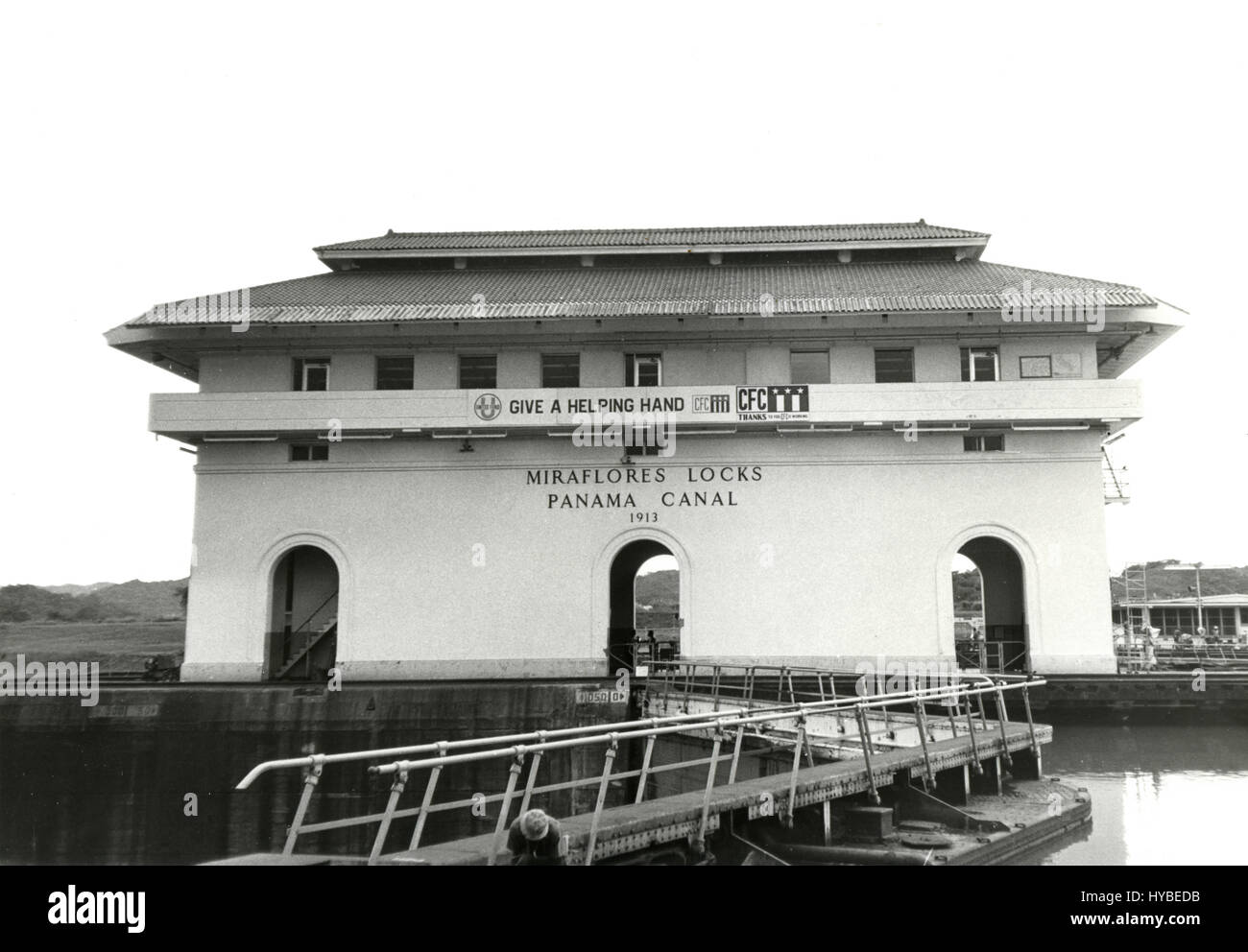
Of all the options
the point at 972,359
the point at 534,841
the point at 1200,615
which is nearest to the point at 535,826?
the point at 534,841

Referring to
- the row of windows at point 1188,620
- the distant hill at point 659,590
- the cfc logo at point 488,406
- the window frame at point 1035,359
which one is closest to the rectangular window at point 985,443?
the window frame at point 1035,359

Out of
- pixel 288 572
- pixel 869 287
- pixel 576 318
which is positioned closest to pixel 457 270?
pixel 576 318

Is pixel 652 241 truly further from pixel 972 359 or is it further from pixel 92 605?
pixel 92 605

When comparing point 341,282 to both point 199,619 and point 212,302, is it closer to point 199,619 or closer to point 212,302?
point 212,302

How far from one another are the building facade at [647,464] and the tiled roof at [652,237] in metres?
3.90

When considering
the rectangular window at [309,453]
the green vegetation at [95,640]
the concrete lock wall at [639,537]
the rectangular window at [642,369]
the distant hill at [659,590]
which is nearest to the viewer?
the concrete lock wall at [639,537]

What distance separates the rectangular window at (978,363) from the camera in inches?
874

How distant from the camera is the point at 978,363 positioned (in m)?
22.3

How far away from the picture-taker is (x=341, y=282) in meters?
25.4

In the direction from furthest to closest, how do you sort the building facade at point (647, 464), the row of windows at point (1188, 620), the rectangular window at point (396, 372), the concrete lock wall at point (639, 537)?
the row of windows at point (1188, 620), the rectangular window at point (396, 372), the concrete lock wall at point (639, 537), the building facade at point (647, 464)

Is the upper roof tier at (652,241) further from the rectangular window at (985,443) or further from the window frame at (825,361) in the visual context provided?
the rectangular window at (985,443)

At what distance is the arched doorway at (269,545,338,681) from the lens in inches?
897
